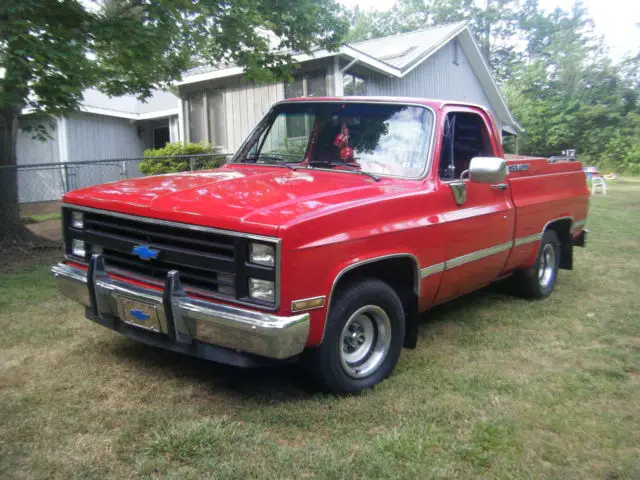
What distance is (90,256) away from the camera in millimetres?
3996

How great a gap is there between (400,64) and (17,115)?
9.86m

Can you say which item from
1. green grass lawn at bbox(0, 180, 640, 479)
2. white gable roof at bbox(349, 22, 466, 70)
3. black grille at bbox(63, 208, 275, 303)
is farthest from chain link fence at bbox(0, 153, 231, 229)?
black grille at bbox(63, 208, 275, 303)

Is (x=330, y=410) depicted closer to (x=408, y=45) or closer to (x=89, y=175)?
(x=89, y=175)

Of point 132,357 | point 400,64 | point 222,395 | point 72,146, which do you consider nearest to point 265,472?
point 222,395

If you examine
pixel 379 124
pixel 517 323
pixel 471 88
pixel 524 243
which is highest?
pixel 471 88

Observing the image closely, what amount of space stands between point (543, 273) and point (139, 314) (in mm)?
4481

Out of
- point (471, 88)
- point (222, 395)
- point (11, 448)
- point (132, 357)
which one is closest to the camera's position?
point (11, 448)

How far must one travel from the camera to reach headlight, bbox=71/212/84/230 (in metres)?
4.08

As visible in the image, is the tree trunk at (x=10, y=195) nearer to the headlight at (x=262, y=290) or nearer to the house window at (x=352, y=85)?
the headlight at (x=262, y=290)

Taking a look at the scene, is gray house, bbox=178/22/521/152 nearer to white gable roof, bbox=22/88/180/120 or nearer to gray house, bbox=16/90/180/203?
gray house, bbox=16/90/180/203

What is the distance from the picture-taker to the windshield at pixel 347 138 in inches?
172

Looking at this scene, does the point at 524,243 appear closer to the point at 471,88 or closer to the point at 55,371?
the point at 55,371

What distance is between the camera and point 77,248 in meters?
4.17

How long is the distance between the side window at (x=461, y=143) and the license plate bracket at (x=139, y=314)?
2.31 metres
